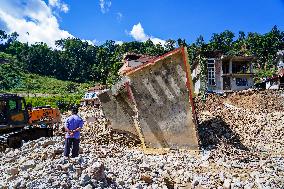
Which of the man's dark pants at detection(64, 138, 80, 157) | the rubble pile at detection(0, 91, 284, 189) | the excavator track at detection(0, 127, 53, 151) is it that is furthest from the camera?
the excavator track at detection(0, 127, 53, 151)

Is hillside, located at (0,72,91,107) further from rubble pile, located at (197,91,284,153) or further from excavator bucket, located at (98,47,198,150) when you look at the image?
excavator bucket, located at (98,47,198,150)

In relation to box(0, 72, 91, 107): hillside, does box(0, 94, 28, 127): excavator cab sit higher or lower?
lower

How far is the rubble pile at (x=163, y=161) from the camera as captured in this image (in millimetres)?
9039

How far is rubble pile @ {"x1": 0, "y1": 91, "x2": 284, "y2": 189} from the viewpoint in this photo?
29.7 feet

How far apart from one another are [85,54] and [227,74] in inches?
3073

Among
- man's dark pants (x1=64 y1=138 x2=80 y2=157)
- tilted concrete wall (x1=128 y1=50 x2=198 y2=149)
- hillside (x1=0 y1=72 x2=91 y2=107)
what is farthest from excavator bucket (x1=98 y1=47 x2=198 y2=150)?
hillside (x1=0 y1=72 x2=91 y2=107)

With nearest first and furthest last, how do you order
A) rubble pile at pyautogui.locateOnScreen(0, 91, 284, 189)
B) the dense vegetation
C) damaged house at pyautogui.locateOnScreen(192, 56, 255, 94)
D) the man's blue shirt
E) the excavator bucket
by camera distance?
rubble pile at pyautogui.locateOnScreen(0, 91, 284, 189)
the man's blue shirt
the excavator bucket
damaged house at pyautogui.locateOnScreen(192, 56, 255, 94)
the dense vegetation

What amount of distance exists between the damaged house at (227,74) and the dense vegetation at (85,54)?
17921mm

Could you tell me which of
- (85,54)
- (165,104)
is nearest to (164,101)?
(165,104)

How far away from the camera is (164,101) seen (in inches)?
653

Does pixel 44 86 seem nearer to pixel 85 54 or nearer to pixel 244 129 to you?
pixel 85 54

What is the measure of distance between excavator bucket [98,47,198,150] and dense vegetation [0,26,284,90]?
44861 mm

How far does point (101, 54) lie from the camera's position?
83812 millimetres

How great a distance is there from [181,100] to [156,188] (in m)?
6.49
